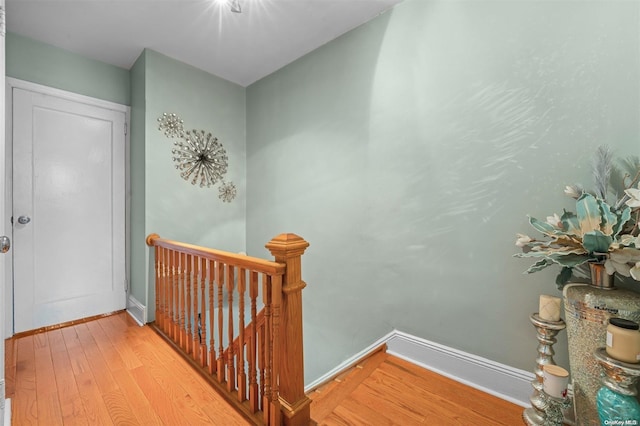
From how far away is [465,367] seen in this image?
157 centimetres

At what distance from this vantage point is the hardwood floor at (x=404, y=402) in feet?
4.28

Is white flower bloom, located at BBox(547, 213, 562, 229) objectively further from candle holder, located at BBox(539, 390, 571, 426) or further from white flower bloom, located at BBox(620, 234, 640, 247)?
candle holder, located at BBox(539, 390, 571, 426)

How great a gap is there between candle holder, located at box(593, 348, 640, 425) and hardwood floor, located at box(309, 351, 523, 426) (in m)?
0.50

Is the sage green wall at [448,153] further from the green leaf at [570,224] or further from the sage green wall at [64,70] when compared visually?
the sage green wall at [64,70]

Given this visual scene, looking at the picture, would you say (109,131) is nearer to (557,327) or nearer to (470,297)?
(470,297)

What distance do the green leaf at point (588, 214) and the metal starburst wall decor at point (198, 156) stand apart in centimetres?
285

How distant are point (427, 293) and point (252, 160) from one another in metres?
2.28

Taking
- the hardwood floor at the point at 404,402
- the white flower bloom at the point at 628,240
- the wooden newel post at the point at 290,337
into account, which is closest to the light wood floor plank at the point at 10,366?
the wooden newel post at the point at 290,337

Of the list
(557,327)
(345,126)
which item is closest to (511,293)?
(557,327)

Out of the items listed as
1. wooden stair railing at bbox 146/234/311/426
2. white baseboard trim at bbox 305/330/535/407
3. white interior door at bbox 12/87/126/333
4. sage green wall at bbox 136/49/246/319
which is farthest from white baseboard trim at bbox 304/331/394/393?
white interior door at bbox 12/87/126/333

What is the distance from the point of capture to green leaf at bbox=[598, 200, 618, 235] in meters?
1.01

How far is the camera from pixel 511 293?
145 centimetres

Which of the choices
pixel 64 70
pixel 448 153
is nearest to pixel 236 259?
pixel 448 153

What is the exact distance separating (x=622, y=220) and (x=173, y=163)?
3.01m
